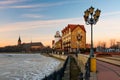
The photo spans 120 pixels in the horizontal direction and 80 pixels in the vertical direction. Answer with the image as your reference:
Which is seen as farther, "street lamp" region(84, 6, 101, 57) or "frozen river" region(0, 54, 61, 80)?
"frozen river" region(0, 54, 61, 80)

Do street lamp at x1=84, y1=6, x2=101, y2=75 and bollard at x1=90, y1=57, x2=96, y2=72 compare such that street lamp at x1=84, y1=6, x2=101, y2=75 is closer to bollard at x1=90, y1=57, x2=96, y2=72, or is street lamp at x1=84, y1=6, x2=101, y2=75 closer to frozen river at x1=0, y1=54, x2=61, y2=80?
bollard at x1=90, y1=57, x2=96, y2=72

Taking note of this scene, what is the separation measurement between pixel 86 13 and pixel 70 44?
9782 cm

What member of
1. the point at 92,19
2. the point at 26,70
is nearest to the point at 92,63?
the point at 92,19

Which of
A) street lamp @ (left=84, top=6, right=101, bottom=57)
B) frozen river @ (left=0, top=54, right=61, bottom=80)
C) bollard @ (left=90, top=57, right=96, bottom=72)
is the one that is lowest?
frozen river @ (left=0, top=54, right=61, bottom=80)

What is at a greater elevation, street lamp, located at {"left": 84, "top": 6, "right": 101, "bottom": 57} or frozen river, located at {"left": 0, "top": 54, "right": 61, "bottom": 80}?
street lamp, located at {"left": 84, "top": 6, "right": 101, "bottom": 57}

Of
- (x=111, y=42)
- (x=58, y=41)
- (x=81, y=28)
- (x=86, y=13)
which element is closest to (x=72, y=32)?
(x=81, y=28)

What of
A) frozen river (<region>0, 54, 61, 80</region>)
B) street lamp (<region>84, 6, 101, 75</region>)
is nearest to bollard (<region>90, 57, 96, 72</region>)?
street lamp (<region>84, 6, 101, 75</region>)

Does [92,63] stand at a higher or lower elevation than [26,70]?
higher

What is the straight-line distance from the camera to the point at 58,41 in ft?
554

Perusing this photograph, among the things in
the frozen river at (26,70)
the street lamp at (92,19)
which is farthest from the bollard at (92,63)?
the frozen river at (26,70)

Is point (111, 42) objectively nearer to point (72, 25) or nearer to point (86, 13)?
point (72, 25)

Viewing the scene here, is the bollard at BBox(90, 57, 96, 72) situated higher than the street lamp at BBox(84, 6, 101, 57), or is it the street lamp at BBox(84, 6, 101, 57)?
the street lamp at BBox(84, 6, 101, 57)

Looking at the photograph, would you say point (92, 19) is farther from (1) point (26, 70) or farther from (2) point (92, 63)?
(1) point (26, 70)

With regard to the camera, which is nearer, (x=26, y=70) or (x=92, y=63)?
(x=92, y=63)
